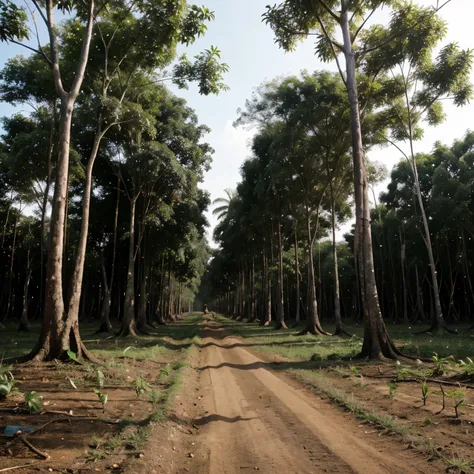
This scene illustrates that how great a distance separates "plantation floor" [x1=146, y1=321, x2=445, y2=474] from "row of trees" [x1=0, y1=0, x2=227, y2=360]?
5408 millimetres

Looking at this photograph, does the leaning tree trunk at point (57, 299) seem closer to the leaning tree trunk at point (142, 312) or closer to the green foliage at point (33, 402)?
the green foliage at point (33, 402)

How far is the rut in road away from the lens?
466 cm

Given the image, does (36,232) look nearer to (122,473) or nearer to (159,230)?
(159,230)

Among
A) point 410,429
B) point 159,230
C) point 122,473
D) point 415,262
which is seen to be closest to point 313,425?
point 410,429

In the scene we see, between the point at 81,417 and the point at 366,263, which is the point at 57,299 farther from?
the point at 366,263

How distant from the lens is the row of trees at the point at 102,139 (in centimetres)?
1141

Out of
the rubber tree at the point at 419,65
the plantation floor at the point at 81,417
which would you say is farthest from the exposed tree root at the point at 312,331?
the plantation floor at the point at 81,417

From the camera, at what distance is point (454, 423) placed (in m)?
5.87

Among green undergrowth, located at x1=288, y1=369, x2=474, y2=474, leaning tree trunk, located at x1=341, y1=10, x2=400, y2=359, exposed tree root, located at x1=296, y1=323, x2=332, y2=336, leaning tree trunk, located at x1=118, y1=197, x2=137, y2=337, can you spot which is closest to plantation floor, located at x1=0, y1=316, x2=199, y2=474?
green undergrowth, located at x1=288, y1=369, x2=474, y2=474

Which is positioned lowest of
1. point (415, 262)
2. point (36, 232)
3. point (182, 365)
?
point (182, 365)

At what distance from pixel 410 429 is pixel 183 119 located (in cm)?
2440

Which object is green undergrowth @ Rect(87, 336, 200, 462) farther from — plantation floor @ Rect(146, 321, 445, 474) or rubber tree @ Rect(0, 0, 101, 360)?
rubber tree @ Rect(0, 0, 101, 360)

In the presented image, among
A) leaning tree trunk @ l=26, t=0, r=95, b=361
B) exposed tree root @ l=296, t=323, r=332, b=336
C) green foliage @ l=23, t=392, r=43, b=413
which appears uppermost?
leaning tree trunk @ l=26, t=0, r=95, b=361

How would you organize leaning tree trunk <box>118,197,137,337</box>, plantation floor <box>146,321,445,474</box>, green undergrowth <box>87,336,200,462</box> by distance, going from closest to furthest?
plantation floor <box>146,321,445,474</box> → green undergrowth <box>87,336,200,462</box> → leaning tree trunk <box>118,197,137,337</box>
